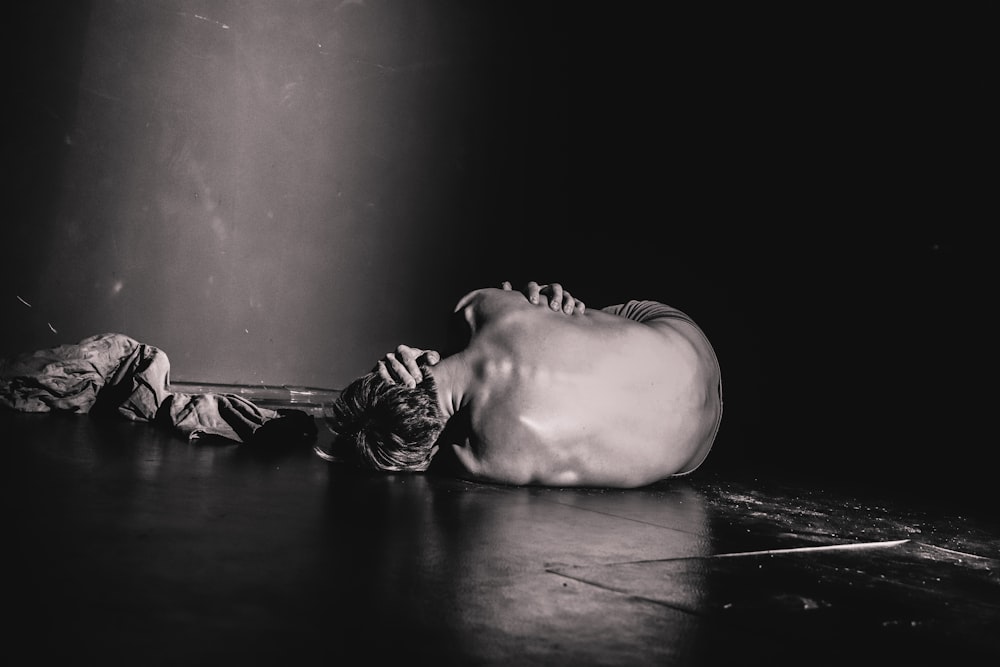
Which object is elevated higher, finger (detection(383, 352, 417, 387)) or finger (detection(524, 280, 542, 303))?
finger (detection(524, 280, 542, 303))

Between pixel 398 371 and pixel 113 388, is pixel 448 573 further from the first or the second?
pixel 113 388

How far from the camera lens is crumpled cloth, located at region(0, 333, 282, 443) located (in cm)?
297

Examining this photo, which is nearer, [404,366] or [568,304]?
[404,366]

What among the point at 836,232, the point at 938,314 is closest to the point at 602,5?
the point at 836,232

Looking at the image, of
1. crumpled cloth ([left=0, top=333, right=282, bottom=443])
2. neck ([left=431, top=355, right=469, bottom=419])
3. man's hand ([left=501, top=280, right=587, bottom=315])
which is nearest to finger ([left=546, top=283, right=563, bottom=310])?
man's hand ([left=501, top=280, right=587, bottom=315])

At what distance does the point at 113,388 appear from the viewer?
11.1ft

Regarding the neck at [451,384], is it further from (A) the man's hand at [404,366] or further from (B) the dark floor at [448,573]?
(B) the dark floor at [448,573]

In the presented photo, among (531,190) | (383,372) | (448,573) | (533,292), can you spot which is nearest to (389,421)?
(383,372)

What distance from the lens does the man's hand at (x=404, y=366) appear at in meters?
2.29

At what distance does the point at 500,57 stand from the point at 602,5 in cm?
60

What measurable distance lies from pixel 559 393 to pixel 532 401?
0.26ft

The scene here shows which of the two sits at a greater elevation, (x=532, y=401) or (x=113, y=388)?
(x=532, y=401)

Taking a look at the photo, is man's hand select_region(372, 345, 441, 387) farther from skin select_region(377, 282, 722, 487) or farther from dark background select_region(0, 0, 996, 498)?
dark background select_region(0, 0, 996, 498)

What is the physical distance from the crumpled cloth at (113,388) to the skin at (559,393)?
2.94 ft
